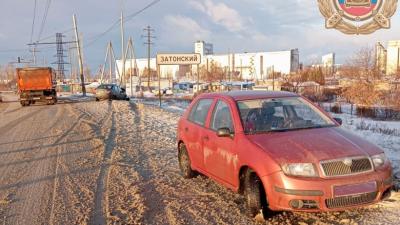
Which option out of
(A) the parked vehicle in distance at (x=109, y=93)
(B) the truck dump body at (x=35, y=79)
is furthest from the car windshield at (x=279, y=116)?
(B) the truck dump body at (x=35, y=79)

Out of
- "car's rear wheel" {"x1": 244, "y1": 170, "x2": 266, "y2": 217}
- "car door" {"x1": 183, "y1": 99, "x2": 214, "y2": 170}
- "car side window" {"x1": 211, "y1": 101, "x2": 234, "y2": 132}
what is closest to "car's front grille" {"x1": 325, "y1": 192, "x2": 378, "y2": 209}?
"car's rear wheel" {"x1": 244, "y1": 170, "x2": 266, "y2": 217}

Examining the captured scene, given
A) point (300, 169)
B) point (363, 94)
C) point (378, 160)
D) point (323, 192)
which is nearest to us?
point (323, 192)

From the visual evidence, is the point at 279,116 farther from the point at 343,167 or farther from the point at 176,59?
the point at 176,59

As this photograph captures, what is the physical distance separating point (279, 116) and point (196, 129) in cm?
155

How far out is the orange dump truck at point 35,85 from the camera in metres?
33.6

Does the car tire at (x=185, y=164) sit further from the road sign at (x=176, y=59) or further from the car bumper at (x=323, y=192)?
the road sign at (x=176, y=59)

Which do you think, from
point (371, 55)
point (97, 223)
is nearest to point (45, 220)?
point (97, 223)

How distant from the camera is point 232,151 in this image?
5391mm

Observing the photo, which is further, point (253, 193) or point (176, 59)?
point (176, 59)

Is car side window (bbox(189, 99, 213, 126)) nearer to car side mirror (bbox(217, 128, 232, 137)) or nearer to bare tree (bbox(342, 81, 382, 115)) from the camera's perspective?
car side mirror (bbox(217, 128, 232, 137))

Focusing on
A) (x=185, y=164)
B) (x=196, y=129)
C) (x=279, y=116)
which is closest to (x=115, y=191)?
(x=185, y=164)

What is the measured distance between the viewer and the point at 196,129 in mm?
6723

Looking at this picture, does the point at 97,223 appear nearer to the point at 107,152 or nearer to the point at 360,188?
the point at 360,188

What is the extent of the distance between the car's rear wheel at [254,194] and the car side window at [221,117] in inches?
34.2
